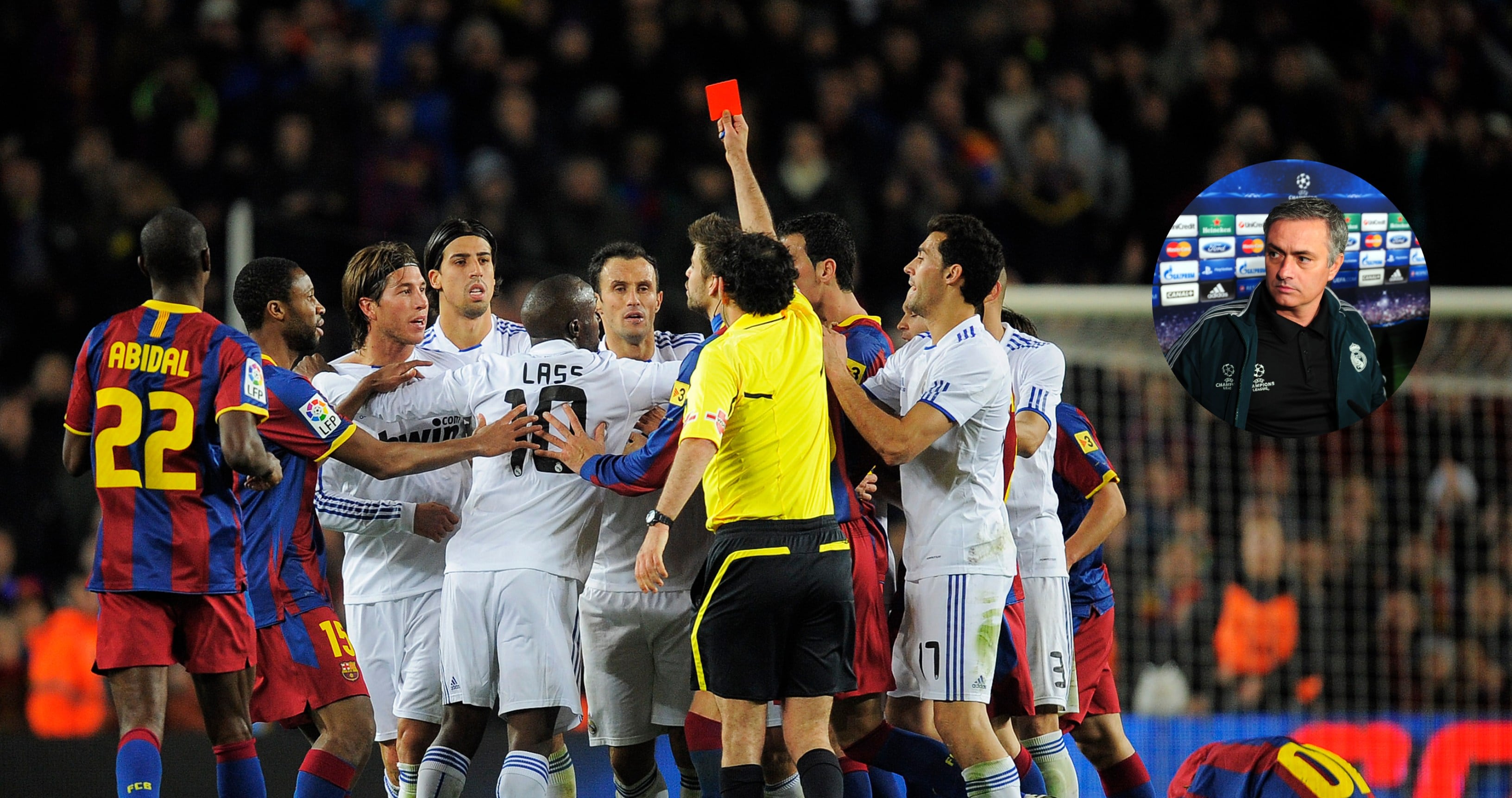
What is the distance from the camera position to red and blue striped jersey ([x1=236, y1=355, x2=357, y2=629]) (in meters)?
5.52

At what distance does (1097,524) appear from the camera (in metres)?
6.52

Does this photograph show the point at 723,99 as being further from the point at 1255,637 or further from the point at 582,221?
the point at 1255,637

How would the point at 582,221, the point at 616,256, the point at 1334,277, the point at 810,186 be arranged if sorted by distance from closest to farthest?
the point at 616,256 → the point at 1334,277 → the point at 582,221 → the point at 810,186

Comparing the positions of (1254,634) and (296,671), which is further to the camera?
(1254,634)

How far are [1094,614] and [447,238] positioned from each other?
3204 millimetres

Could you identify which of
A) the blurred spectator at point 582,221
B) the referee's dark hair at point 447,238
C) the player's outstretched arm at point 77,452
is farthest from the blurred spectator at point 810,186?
the player's outstretched arm at point 77,452

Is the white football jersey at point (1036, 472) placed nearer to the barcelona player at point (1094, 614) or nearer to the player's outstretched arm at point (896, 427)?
the barcelona player at point (1094, 614)

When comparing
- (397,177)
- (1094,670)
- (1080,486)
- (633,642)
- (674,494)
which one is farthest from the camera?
(397,177)

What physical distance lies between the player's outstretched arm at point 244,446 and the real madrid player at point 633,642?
50.2 inches

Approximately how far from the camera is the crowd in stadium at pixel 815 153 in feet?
35.6

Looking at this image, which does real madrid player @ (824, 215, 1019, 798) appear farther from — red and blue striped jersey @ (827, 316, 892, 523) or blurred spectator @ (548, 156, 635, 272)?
blurred spectator @ (548, 156, 635, 272)

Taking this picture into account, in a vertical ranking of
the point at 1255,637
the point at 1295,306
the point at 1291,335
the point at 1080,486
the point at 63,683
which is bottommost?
the point at 63,683

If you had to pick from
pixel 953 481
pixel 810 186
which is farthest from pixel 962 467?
pixel 810 186

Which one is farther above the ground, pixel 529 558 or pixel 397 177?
pixel 397 177
